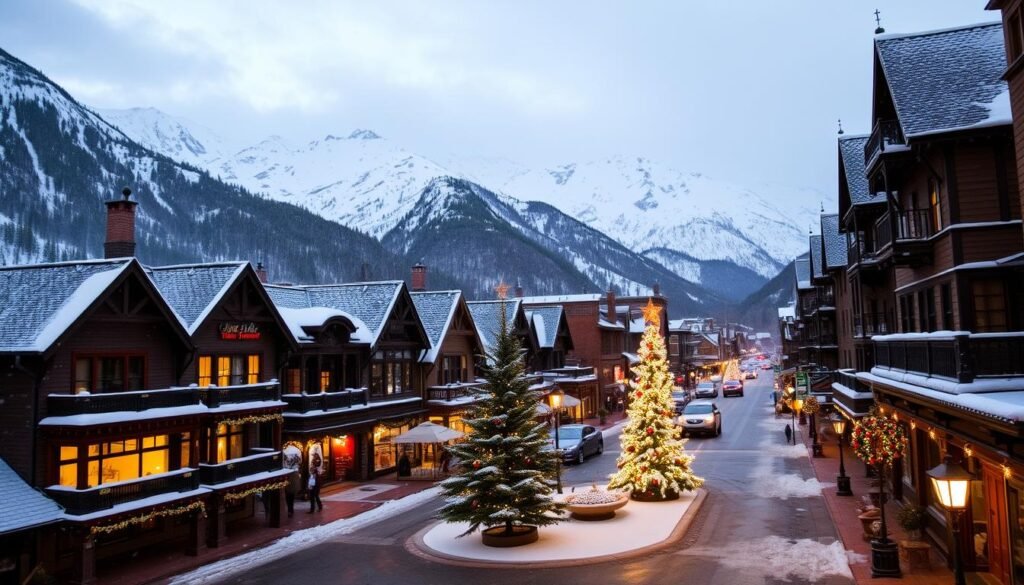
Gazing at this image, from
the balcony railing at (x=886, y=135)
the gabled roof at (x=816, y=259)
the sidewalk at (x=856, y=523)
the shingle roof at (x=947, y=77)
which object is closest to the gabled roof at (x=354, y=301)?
the sidewalk at (x=856, y=523)

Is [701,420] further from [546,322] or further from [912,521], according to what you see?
[912,521]

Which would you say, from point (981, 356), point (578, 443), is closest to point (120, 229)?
point (578, 443)

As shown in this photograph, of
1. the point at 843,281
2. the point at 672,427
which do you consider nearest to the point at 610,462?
the point at 672,427

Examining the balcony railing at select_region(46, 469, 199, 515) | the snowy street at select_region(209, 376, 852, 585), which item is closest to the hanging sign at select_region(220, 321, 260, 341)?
the balcony railing at select_region(46, 469, 199, 515)

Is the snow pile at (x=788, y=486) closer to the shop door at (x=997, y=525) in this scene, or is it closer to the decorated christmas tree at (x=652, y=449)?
the decorated christmas tree at (x=652, y=449)

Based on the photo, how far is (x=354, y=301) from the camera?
37.2 meters

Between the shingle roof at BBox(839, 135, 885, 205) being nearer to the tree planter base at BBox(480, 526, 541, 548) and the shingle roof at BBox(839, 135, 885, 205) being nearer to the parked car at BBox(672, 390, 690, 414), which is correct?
the tree planter base at BBox(480, 526, 541, 548)

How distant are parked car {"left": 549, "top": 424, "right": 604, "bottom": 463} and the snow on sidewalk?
31.4ft

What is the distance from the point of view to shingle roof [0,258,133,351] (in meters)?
19.1

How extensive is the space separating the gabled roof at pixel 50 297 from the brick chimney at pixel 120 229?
73.7 inches

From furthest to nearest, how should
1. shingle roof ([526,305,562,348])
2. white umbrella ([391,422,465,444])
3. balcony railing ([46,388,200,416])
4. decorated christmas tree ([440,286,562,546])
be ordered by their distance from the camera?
1. shingle roof ([526,305,562,348])
2. white umbrella ([391,422,465,444])
3. decorated christmas tree ([440,286,562,546])
4. balcony railing ([46,388,200,416])

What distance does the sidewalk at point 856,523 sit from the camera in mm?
16223

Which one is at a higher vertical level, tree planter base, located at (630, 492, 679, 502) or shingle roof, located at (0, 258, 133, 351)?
shingle roof, located at (0, 258, 133, 351)

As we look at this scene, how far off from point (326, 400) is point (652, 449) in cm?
1362
